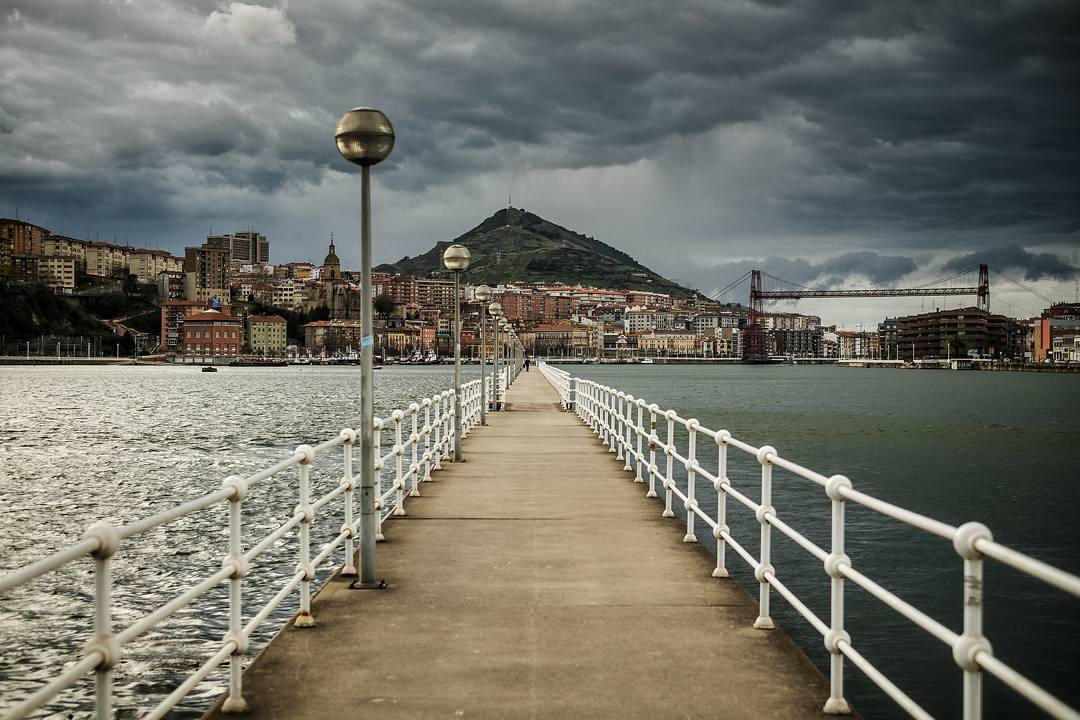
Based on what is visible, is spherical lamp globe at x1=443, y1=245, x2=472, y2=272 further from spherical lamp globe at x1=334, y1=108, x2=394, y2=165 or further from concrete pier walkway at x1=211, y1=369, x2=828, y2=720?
spherical lamp globe at x1=334, y1=108, x2=394, y2=165

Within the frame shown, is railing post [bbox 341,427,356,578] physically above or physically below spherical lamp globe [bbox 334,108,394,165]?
below

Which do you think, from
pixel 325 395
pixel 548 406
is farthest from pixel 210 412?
pixel 548 406

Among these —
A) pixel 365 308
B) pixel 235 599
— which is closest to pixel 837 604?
pixel 235 599

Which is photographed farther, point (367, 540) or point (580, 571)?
point (580, 571)

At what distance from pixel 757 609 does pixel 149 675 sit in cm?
584

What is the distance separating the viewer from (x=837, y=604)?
534 cm

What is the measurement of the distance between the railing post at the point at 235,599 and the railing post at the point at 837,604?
3058 mm

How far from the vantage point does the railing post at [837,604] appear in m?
5.12

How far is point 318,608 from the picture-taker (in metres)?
7.15

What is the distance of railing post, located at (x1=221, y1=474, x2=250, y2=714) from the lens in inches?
203

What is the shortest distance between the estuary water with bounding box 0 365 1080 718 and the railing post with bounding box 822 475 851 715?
4.22 metres

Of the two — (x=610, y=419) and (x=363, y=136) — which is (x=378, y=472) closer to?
(x=363, y=136)

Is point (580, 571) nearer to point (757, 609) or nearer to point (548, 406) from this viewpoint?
point (757, 609)

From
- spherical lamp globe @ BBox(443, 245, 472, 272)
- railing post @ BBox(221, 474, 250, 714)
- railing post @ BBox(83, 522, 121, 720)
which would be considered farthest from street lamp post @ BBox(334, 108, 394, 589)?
spherical lamp globe @ BBox(443, 245, 472, 272)
